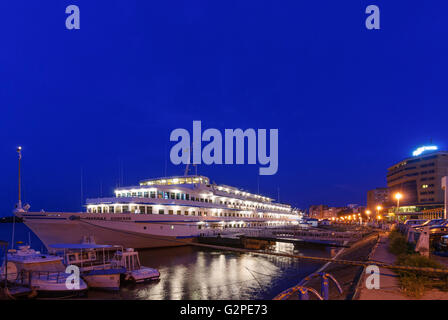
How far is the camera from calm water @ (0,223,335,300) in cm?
1747

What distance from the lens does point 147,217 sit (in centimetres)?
3328

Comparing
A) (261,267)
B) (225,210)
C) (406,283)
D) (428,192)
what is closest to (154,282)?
(261,267)

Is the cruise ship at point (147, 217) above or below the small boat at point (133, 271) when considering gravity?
above

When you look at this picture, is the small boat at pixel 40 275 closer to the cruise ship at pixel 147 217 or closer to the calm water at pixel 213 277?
the calm water at pixel 213 277

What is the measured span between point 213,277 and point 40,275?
441 inches

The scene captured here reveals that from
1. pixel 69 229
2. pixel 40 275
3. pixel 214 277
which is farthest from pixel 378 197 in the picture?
pixel 40 275

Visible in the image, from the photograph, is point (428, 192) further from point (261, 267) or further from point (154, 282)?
point (154, 282)

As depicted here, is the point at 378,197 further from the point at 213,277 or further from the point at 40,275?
the point at 40,275

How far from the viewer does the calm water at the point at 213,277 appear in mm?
17469

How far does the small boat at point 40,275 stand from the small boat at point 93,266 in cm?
145

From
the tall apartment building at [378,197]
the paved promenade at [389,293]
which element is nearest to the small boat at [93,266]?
the paved promenade at [389,293]

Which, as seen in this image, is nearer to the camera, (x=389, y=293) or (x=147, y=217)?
(x=389, y=293)

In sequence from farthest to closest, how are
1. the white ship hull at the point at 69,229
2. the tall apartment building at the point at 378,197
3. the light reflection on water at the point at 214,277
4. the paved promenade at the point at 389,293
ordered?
1. the tall apartment building at the point at 378,197
2. the white ship hull at the point at 69,229
3. the light reflection on water at the point at 214,277
4. the paved promenade at the point at 389,293

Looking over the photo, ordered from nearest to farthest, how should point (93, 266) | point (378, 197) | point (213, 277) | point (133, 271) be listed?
point (133, 271), point (93, 266), point (213, 277), point (378, 197)
